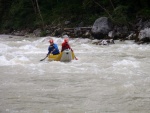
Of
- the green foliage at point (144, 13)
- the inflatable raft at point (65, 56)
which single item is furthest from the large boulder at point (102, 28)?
the inflatable raft at point (65, 56)

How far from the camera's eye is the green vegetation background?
63.7 ft

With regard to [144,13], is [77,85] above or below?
below

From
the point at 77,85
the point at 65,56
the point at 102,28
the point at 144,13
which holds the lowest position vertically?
the point at 77,85

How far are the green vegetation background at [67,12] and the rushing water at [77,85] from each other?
7.56m

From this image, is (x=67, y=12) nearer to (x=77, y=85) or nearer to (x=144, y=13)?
(x=144, y=13)

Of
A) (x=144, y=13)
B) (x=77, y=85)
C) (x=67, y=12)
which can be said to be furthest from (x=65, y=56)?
(x=67, y=12)

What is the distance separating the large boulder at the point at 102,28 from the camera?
61.4ft

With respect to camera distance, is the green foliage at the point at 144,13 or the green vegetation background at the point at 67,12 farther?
the green vegetation background at the point at 67,12

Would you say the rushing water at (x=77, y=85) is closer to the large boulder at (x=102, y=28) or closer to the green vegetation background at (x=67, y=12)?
the large boulder at (x=102, y=28)

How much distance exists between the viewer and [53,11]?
2802 cm

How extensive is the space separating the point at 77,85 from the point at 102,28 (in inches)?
443

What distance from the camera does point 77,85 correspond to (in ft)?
26.0

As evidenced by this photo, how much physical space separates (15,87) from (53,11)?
68.4ft

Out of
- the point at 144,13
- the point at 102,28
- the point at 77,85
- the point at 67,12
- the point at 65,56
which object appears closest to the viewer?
the point at 77,85
